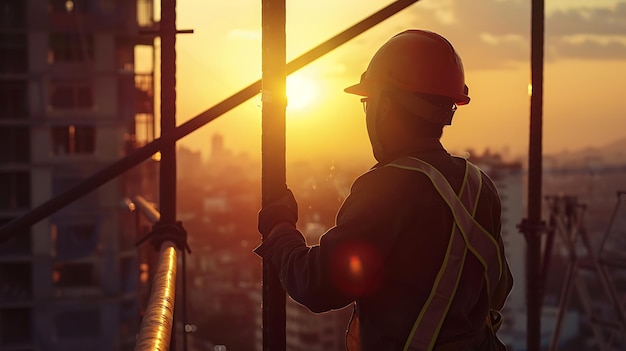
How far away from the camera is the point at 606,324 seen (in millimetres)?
11117

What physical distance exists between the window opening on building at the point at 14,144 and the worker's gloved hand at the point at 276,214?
917 inches

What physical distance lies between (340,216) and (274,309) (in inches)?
26.8

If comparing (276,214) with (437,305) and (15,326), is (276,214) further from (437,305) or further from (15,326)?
(15,326)

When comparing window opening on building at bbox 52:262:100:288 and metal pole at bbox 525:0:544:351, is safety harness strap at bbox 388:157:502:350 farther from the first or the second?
window opening on building at bbox 52:262:100:288

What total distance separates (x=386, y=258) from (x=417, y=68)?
0.71 metres

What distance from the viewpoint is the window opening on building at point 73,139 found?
81.3ft

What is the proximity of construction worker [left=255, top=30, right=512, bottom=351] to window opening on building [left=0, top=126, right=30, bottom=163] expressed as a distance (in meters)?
23.4

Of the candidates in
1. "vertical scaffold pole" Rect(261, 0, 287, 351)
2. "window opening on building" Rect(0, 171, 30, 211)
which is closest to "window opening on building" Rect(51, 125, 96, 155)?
"window opening on building" Rect(0, 171, 30, 211)

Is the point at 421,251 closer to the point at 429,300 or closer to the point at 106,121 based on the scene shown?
the point at 429,300

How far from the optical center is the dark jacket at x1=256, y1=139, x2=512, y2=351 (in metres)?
→ 2.45

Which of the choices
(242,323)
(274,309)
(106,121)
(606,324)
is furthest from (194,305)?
(274,309)

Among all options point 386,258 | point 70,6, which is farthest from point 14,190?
point 386,258

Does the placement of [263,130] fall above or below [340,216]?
above

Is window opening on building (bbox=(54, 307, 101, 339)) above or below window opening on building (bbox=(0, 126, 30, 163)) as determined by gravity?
below
